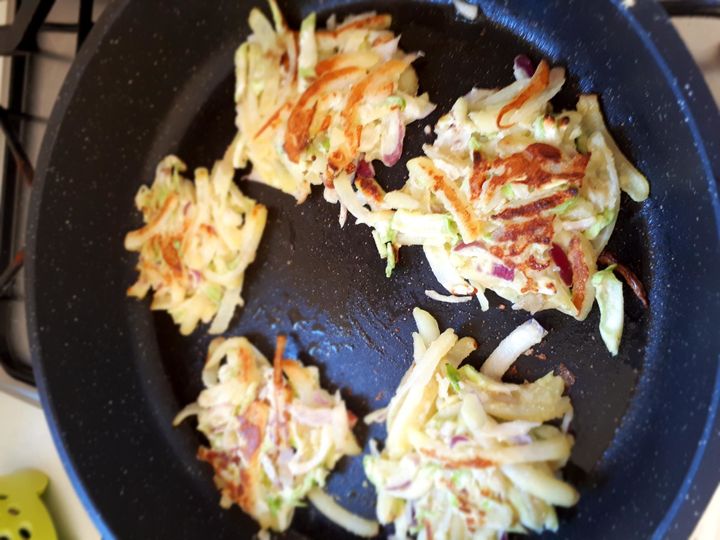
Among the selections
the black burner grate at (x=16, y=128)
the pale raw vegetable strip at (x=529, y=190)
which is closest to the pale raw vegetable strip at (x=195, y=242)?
the black burner grate at (x=16, y=128)

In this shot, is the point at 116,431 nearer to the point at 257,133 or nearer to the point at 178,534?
the point at 178,534

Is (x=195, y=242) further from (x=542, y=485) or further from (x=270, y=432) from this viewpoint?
(x=542, y=485)

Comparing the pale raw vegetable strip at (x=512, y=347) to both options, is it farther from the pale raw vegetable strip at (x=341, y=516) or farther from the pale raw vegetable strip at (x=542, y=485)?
the pale raw vegetable strip at (x=341, y=516)

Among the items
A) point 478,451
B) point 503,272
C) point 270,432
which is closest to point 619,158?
point 503,272

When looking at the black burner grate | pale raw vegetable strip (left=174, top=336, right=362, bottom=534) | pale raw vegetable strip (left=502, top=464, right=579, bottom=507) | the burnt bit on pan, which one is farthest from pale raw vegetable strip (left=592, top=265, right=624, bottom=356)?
the black burner grate

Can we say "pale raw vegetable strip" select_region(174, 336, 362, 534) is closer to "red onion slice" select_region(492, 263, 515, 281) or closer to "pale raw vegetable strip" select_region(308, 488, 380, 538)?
"pale raw vegetable strip" select_region(308, 488, 380, 538)

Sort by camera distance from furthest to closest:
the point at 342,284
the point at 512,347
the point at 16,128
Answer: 1. the point at 16,128
2. the point at 342,284
3. the point at 512,347

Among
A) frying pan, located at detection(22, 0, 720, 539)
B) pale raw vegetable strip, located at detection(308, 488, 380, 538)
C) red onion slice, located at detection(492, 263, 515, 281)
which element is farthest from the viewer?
pale raw vegetable strip, located at detection(308, 488, 380, 538)

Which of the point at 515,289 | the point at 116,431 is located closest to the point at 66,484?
the point at 116,431

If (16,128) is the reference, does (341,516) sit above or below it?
below
